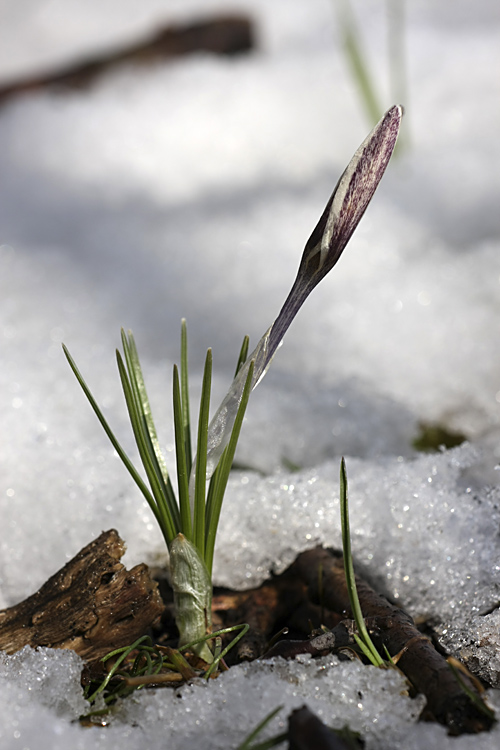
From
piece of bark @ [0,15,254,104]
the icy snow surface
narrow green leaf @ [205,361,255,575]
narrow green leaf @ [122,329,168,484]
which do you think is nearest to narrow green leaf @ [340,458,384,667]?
the icy snow surface

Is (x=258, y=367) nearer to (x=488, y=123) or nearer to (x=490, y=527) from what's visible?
(x=490, y=527)

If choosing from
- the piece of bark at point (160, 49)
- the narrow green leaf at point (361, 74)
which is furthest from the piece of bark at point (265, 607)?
the piece of bark at point (160, 49)

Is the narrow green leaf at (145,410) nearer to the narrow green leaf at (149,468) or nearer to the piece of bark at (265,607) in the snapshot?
the narrow green leaf at (149,468)

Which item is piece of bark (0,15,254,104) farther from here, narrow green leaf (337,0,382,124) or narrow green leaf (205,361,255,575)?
narrow green leaf (205,361,255,575)

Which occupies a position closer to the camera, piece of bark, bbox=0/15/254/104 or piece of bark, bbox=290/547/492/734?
piece of bark, bbox=290/547/492/734

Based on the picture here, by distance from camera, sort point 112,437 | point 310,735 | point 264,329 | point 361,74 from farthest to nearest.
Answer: point 361,74 → point 264,329 → point 112,437 → point 310,735

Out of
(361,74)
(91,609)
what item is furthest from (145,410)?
(361,74)

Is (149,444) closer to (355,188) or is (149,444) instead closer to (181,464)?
(181,464)
